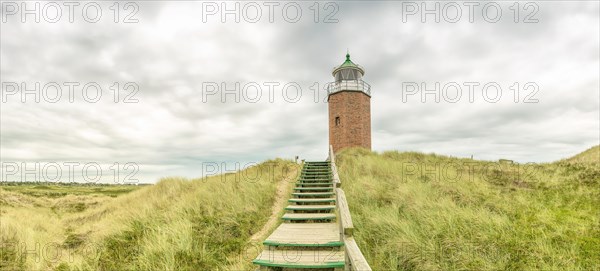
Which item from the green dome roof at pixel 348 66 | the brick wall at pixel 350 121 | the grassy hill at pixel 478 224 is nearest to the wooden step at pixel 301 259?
the grassy hill at pixel 478 224

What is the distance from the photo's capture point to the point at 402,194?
299 inches

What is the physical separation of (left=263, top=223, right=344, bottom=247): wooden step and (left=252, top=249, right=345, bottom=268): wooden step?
5.5 inches

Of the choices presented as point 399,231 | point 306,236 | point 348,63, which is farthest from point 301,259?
point 348,63

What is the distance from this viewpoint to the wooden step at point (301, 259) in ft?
13.9

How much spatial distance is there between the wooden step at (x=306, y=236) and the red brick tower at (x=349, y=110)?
51.9ft

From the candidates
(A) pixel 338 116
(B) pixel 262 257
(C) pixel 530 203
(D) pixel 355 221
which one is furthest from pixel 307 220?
(A) pixel 338 116

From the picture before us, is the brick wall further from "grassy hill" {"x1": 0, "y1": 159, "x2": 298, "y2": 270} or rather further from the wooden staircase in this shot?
the wooden staircase

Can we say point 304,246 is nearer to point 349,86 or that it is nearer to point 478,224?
point 478,224

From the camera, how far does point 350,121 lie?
2194 centimetres

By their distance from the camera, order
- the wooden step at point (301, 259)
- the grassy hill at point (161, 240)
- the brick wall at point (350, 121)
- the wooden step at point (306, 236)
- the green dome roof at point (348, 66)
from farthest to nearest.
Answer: the green dome roof at point (348, 66), the brick wall at point (350, 121), the grassy hill at point (161, 240), the wooden step at point (306, 236), the wooden step at point (301, 259)

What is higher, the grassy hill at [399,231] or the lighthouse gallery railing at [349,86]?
the lighthouse gallery railing at [349,86]

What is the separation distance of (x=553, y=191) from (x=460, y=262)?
743cm

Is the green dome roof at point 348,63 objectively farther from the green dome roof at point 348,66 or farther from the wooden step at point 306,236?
the wooden step at point 306,236

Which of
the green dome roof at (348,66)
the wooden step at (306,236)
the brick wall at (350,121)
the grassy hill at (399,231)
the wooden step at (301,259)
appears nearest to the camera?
the wooden step at (301,259)
